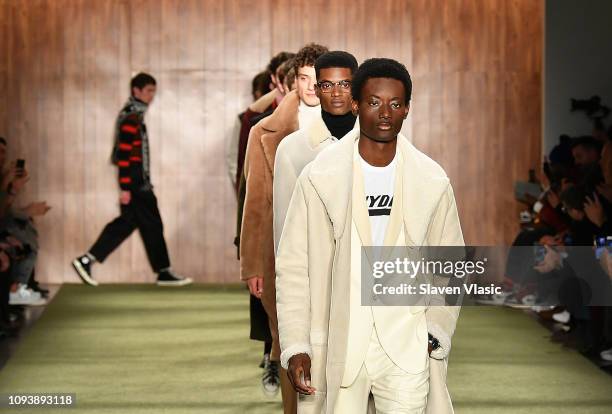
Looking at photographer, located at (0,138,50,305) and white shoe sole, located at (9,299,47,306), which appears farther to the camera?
white shoe sole, located at (9,299,47,306)

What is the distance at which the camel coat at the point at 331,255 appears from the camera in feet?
9.41

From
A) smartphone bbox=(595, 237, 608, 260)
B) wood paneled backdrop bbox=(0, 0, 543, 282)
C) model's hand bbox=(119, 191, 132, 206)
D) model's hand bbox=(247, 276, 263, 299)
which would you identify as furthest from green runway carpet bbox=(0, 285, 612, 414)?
wood paneled backdrop bbox=(0, 0, 543, 282)

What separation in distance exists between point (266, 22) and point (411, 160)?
7.25 metres

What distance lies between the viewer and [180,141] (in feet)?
33.2

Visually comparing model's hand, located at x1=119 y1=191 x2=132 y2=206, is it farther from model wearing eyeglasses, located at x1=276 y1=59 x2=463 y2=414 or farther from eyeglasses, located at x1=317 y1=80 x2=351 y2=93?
model wearing eyeglasses, located at x1=276 y1=59 x2=463 y2=414

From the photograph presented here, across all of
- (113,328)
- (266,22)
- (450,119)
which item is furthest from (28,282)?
(450,119)

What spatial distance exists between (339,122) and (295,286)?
1.09 metres

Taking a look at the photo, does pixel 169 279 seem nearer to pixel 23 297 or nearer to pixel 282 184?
pixel 23 297

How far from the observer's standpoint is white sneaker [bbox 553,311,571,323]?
7.77m

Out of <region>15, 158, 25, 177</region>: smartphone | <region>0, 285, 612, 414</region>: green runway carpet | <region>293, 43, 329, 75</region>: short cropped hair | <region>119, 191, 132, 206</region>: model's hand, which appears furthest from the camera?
<region>119, 191, 132, 206</region>: model's hand

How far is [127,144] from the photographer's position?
9789 mm

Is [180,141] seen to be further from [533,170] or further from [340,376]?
[340,376]

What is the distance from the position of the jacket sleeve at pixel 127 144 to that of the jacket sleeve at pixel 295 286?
6983 mm

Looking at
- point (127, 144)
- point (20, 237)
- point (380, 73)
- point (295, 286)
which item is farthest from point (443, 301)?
point (127, 144)
